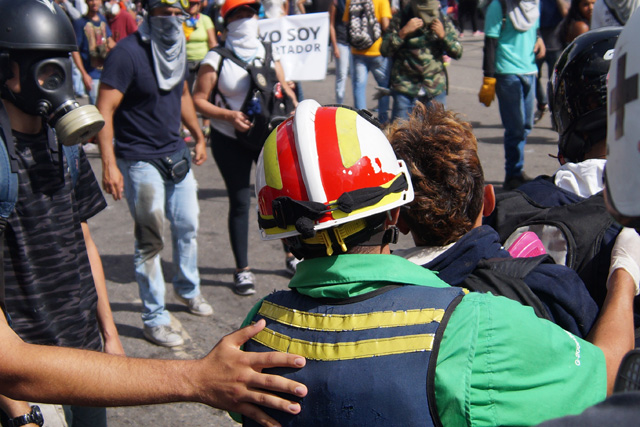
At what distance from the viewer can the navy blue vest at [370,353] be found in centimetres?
129

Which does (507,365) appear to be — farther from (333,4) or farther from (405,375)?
(333,4)

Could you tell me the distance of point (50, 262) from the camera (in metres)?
2.38

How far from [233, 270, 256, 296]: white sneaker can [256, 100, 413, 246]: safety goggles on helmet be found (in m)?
3.61

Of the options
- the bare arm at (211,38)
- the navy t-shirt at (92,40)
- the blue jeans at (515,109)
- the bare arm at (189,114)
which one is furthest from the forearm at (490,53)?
the navy t-shirt at (92,40)

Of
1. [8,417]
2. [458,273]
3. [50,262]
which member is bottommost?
[8,417]

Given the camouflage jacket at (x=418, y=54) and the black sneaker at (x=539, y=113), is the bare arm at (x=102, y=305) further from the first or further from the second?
the black sneaker at (x=539, y=113)

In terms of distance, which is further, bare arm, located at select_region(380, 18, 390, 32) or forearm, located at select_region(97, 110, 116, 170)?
bare arm, located at select_region(380, 18, 390, 32)

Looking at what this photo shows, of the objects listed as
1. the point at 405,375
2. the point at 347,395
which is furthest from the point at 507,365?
the point at 347,395

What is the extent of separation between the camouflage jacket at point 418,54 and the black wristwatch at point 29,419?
16.4 feet

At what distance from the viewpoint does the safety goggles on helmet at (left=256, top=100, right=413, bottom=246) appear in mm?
1447

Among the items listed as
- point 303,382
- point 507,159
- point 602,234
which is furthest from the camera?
point 507,159

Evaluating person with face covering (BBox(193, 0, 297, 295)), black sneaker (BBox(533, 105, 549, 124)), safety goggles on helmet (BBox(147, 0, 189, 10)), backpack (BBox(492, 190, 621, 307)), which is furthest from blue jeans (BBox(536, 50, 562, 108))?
backpack (BBox(492, 190, 621, 307))

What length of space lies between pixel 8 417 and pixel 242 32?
336 cm

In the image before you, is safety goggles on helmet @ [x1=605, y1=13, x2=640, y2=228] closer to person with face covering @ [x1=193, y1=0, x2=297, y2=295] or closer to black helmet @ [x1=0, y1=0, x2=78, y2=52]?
black helmet @ [x1=0, y1=0, x2=78, y2=52]
